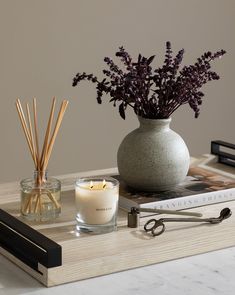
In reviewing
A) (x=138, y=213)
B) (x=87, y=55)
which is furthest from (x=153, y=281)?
(x=87, y=55)

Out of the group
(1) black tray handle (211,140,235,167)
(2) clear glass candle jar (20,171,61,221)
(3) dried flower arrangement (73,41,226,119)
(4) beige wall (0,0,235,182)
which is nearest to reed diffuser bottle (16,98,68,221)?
(2) clear glass candle jar (20,171,61,221)

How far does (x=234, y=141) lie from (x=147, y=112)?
8.26 ft

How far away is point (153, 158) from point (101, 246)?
378 mm

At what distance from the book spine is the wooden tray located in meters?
0.04

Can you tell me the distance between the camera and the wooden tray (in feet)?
5.04

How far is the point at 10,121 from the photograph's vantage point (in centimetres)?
369

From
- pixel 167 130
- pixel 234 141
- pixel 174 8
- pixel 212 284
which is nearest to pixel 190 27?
pixel 174 8

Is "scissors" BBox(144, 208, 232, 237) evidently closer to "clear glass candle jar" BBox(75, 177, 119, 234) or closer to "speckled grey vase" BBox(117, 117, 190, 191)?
"clear glass candle jar" BBox(75, 177, 119, 234)

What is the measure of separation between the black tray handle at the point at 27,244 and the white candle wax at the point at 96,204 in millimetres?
140

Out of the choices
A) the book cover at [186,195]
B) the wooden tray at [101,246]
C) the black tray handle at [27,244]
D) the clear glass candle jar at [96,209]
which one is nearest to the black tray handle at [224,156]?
the book cover at [186,195]

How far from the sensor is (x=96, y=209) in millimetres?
1715

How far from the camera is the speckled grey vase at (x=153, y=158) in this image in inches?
76.9

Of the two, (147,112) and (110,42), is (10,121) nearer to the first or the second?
(110,42)

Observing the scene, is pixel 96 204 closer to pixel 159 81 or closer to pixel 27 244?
pixel 27 244
